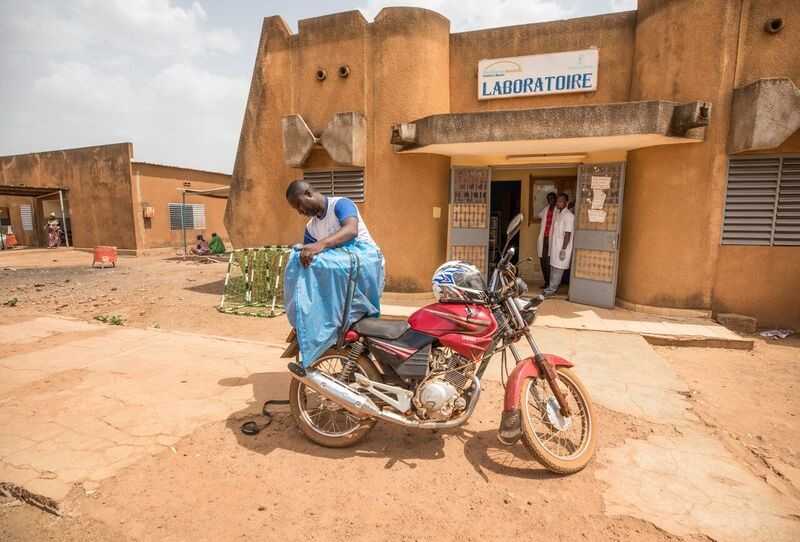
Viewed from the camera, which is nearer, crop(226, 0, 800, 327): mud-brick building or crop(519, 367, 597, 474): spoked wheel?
crop(519, 367, 597, 474): spoked wheel

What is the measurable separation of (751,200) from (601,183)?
2.05m

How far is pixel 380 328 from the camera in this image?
2.91 metres

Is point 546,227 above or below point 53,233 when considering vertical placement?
above

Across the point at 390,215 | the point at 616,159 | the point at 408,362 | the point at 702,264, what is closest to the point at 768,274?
the point at 702,264

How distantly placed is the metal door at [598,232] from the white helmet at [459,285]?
513cm

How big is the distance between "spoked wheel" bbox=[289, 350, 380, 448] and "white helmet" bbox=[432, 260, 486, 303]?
76 cm

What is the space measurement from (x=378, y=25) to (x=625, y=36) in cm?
420

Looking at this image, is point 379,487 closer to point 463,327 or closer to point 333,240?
point 463,327

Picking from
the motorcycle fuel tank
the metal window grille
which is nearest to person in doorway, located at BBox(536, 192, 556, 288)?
the motorcycle fuel tank

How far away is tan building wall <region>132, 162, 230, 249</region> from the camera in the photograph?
1659 cm

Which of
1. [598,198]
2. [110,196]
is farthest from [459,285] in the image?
[110,196]

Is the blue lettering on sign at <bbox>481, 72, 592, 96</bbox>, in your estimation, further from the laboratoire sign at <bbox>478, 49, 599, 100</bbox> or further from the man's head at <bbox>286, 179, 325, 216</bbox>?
the man's head at <bbox>286, 179, 325, 216</bbox>

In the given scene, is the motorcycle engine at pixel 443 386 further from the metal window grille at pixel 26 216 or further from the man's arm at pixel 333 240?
the metal window grille at pixel 26 216

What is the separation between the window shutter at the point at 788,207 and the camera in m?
6.02
